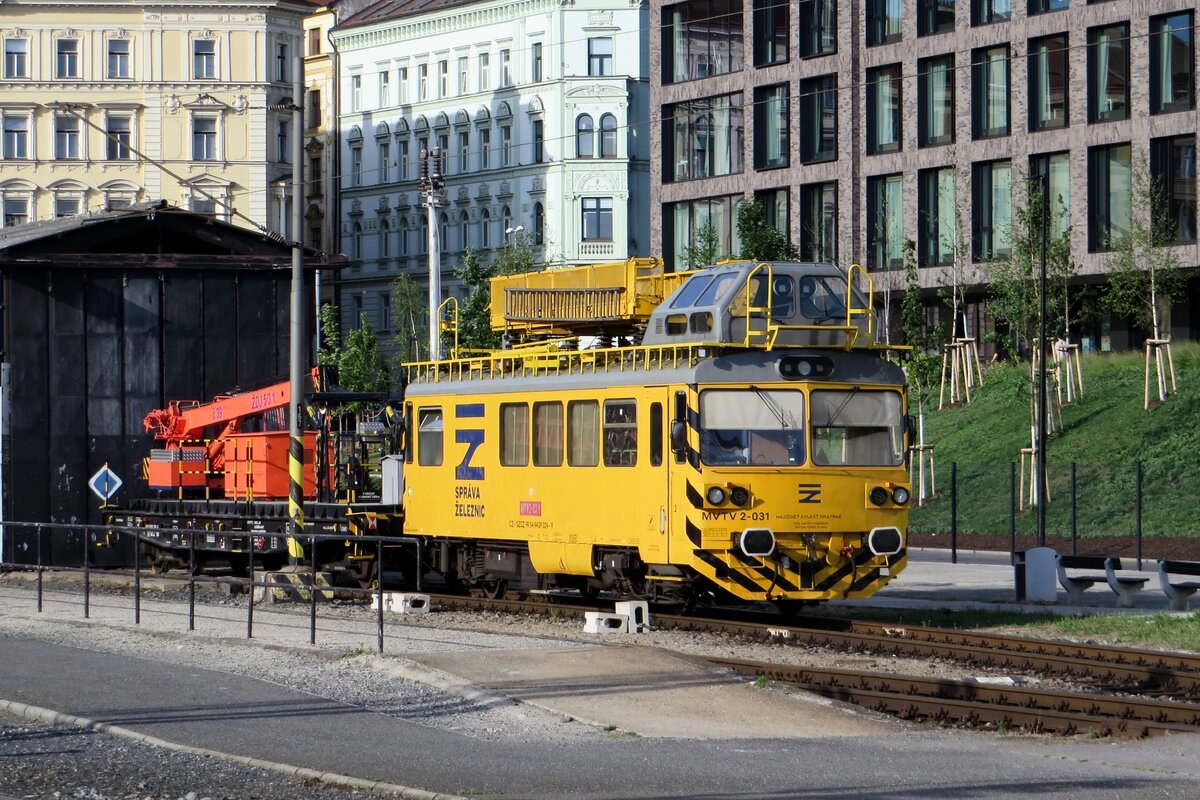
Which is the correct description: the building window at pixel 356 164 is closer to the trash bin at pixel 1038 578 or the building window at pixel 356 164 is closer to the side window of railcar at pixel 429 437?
the side window of railcar at pixel 429 437

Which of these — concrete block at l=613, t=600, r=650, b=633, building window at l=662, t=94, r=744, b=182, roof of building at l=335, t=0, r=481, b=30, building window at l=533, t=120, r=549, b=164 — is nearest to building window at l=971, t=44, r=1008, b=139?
building window at l=662, t=94, r=744, b=182

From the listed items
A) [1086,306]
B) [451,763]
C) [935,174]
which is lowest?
[451,763]

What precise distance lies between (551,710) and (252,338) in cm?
2085

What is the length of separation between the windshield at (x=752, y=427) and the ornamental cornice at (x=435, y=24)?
61529mm

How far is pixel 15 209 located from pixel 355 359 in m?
27.9

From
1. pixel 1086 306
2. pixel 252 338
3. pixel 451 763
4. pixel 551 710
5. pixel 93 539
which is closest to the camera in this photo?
pixel 451 763

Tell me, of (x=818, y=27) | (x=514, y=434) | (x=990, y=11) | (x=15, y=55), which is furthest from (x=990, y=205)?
(x=15, y=55)

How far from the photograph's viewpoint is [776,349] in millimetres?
21906

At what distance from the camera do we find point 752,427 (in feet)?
71.5

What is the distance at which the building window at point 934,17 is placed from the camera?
58.8 m

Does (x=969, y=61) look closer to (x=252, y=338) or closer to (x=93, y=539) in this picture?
(x=252, y=338)

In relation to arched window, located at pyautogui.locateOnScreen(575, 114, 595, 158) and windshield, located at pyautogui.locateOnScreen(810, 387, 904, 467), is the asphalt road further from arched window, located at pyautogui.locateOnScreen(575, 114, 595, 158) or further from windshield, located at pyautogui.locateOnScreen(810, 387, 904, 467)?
arched window, located at pyautogui.locateOnScreen(575, 114, 595, 158)

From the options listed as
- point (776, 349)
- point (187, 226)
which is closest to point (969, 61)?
point (187, 226)

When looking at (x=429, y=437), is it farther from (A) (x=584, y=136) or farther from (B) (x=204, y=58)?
(B) (x=204, y=58)
